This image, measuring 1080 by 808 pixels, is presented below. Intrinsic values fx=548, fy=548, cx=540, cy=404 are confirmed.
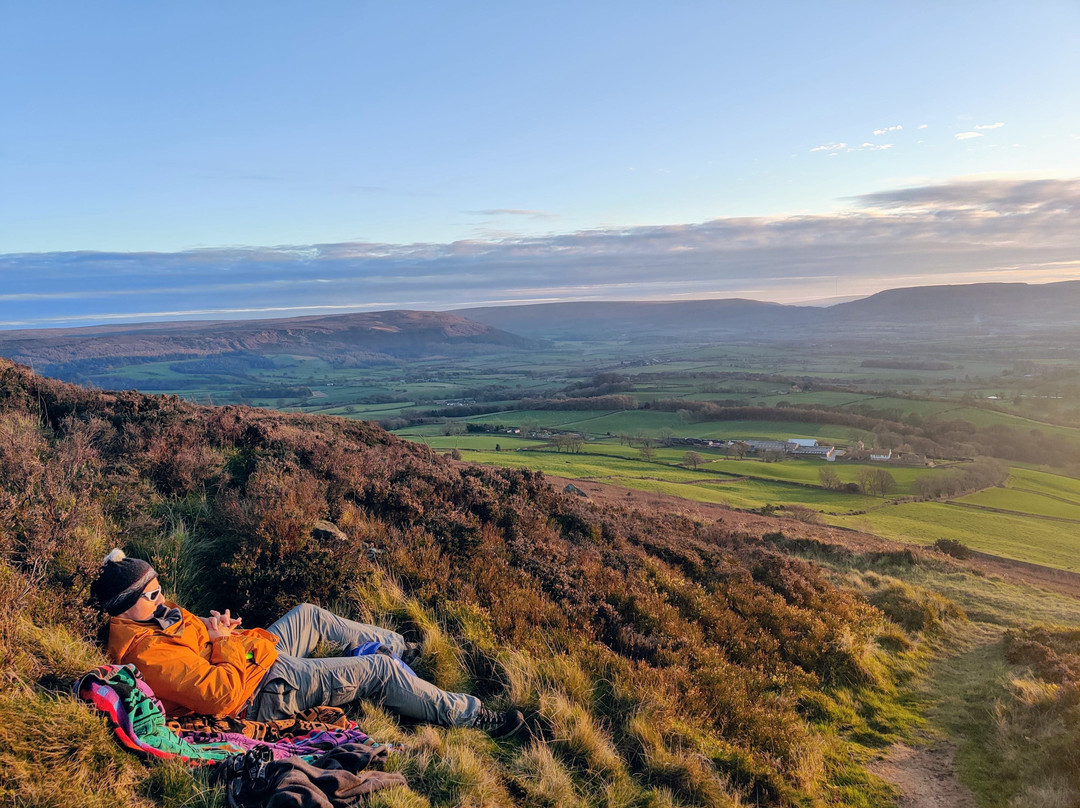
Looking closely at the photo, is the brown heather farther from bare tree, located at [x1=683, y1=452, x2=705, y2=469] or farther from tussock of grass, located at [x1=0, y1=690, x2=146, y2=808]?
bare tree, located at [x1=683, y1=452, x2=705, y2=469]

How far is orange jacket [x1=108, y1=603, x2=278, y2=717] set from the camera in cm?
383

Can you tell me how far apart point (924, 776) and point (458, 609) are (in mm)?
5624

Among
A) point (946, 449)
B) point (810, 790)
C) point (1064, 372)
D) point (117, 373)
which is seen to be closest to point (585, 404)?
point (946, 449)

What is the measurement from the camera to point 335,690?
4531mm

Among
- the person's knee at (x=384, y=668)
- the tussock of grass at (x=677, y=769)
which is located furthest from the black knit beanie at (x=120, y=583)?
the tussock of grass at (x=677, y=769)

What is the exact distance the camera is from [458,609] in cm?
633

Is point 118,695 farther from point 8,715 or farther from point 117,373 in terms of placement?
point 117,373

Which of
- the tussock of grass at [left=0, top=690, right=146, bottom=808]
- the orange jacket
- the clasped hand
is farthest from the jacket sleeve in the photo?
the tussock of grass at [left=0, top=690, right=146, bottom=808]

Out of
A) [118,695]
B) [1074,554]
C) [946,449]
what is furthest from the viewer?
[946,449]

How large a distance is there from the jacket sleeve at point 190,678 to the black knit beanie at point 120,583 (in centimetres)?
48

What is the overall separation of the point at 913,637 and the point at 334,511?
10.9 m

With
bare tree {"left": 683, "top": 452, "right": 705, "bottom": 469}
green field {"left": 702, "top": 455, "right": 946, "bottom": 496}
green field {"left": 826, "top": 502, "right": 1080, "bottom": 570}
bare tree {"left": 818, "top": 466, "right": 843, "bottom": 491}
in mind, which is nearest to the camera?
green field {"left": 826, "top": 502, "right": 1080, "bottom": 570}

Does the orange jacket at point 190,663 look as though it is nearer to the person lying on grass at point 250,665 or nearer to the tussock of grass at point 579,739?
the person lying on grass at point 250,665

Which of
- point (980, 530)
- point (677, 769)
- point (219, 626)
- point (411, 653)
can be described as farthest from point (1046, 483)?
point (219, 626)
